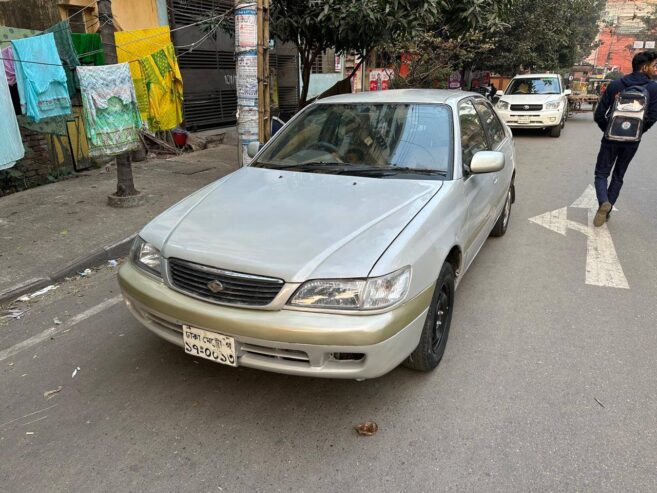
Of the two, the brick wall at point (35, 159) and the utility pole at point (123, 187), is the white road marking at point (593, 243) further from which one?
the brick wall at point (35, 159)

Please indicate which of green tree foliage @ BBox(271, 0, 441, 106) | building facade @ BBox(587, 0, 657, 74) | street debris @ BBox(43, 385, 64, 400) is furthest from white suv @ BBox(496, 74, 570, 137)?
building facade @ BBox(587, 0, 657, 74)

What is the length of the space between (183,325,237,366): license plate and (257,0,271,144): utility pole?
4.17 meters

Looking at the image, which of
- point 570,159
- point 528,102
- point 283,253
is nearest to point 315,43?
point 570,159

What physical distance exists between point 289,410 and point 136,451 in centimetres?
78

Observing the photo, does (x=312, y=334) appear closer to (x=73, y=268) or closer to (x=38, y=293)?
(x=38, y=293)

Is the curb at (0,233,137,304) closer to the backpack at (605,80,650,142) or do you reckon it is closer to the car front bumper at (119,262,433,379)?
the car front bumper at (119,262,433,379)

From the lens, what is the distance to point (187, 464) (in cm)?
226

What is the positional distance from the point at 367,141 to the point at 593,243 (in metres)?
3.12

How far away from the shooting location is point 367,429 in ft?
8.14

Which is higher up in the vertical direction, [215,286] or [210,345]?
[215,286]

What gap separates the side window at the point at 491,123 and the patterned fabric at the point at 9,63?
16.2ft

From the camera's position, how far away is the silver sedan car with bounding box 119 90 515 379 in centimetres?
227

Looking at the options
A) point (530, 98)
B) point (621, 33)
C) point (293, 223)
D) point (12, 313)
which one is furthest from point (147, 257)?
point (621, 33)

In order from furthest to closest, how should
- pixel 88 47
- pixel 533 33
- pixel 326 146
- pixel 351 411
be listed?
1. pixel 533 33
2. pixel 88 47
3. pixel 326 146
4. pixel 351 411
